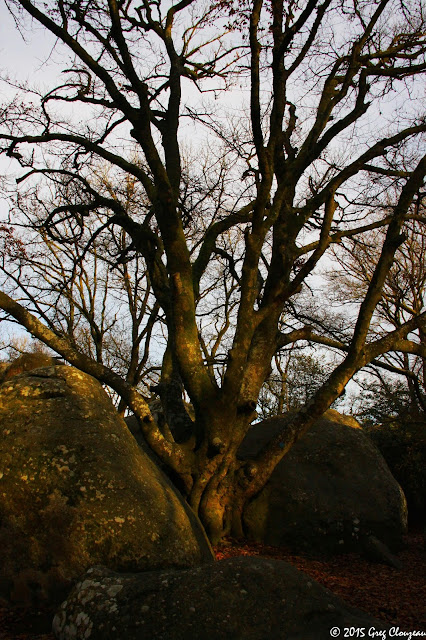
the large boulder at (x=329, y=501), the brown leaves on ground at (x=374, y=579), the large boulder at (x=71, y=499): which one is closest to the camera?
the large boulder at (x=71, y=499)

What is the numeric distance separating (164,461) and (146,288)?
33.5ft

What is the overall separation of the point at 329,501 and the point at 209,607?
3.87m

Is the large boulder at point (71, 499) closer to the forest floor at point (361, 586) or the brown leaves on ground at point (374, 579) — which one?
the forest floor at point (361, 586)

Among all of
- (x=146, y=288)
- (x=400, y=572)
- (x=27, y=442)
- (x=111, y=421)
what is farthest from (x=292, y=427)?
(x=146, y=288)

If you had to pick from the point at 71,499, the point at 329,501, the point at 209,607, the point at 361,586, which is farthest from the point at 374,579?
the point at 71,499

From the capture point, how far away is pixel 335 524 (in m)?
6.36

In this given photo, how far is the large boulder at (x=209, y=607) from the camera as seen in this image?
9.95 feet

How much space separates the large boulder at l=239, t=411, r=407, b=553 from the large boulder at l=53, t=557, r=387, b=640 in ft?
9.66

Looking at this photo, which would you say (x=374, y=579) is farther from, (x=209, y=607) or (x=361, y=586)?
(x=209, y=607)

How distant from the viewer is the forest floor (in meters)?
3.59

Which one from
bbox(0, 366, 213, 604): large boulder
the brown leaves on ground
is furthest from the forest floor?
bbox(0, 366, 213, 604): large boulder

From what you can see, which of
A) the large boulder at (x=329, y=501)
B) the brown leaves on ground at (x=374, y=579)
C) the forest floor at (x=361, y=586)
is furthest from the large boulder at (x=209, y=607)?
the large boulder at (x=329, y=501)

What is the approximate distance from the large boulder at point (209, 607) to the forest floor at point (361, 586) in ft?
1.26

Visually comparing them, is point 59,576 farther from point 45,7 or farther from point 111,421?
point 45,7
